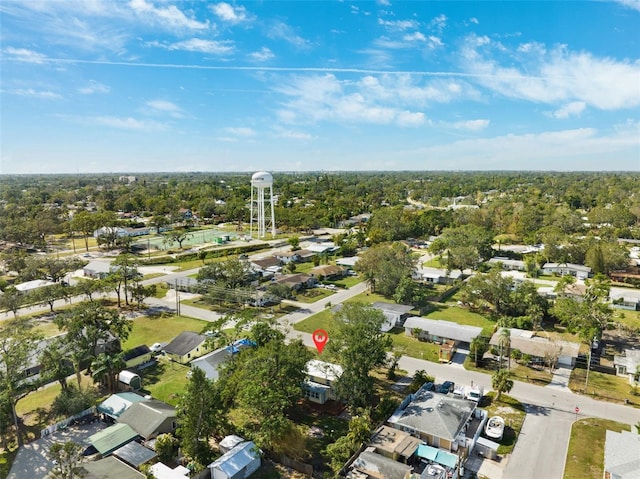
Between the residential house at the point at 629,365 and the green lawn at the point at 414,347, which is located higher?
the residential house at the point at 629,365

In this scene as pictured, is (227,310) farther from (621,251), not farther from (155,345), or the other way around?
(621,251)

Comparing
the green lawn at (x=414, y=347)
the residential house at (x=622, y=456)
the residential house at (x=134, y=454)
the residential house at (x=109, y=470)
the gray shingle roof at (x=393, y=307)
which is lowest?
the green lawn at (x=414, y=347)

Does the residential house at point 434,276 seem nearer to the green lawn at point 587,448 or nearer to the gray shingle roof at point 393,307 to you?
the gray shingle roof at point 393,307

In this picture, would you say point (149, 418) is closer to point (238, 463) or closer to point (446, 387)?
point (238, 463)

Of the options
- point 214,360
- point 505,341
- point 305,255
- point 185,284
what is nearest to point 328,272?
point 305,255

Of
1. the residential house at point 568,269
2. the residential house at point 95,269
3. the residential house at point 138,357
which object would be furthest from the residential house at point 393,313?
the residential house at point 95,269
